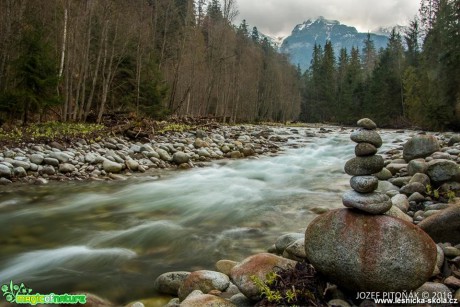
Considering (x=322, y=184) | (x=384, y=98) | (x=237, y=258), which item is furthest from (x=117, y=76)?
(x=384, y=98)

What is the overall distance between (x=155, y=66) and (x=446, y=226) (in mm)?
21238

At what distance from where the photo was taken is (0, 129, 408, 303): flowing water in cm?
452

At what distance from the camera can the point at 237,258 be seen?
16.1 ft

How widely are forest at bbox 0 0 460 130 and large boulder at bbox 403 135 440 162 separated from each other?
1253cm

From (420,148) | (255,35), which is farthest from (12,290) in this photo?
(255,35)

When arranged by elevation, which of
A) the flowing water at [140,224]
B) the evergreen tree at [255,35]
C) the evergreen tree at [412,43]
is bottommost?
the flowing water at [140,224]

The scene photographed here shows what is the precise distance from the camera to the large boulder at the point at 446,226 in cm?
393

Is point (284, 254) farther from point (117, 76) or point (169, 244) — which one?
point (117, 76)

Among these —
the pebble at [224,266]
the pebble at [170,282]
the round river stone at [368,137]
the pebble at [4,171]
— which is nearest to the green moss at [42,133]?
the pebble at [4,171]

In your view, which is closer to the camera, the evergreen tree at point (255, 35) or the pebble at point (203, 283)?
the pebble at point (203, 283)

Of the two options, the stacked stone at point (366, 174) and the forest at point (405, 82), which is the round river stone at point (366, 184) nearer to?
the stacked stone at point (366, 174)

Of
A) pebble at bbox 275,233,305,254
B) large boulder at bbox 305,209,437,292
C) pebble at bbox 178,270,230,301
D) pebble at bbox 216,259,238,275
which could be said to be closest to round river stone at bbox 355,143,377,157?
large boulder at bbox 305,209,437,292

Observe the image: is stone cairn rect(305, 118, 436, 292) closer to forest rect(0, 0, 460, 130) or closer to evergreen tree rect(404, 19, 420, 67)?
forest rect(0, 0, 460, 130)

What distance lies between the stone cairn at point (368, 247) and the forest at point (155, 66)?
1282 centimetres
